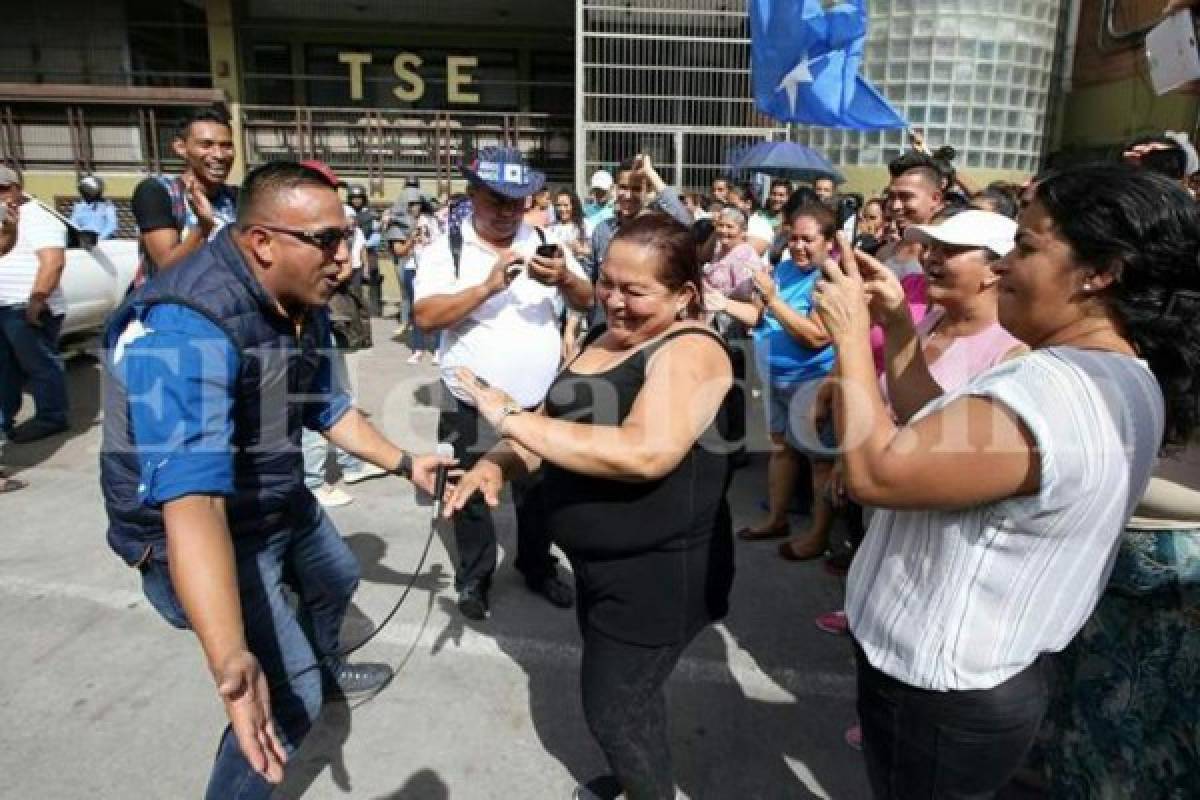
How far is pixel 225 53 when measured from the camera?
14391 millimetres

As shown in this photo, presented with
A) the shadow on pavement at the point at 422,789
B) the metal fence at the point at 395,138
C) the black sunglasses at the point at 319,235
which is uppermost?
the metal fence at the point at 395,138

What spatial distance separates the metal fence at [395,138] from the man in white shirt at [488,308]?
36.2 ft

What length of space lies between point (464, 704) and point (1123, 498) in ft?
7.44

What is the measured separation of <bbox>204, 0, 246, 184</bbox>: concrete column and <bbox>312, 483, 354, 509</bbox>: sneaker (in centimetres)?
1138

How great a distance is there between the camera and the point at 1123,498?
145cm

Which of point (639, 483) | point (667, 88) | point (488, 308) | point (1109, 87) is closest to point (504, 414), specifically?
point (639, 483)

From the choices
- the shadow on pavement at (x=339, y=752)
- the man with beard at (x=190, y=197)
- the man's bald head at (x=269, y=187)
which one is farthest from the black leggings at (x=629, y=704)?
the man with beard at (x=190, y=197)

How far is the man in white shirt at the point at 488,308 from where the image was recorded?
3.15 metres

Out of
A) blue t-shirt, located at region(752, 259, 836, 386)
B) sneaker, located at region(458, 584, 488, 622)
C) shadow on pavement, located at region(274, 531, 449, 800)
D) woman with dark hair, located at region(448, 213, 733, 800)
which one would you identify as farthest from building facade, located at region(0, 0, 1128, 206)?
woman with dark hair, located at region(448, 213, 733, 800)

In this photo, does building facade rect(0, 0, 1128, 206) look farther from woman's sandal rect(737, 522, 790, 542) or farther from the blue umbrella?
woman's sandal rect(737, 522, 790, 542)

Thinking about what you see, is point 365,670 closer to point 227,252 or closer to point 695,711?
point 695,711

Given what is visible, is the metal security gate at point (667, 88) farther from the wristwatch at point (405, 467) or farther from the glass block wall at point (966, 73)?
the wristwatch at point (405, 467)

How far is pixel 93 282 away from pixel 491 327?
6.33 metres

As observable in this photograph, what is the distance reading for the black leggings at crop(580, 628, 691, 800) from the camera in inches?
80.3
